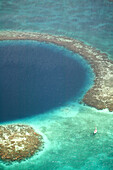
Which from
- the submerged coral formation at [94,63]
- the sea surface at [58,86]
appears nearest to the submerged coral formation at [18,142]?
the sea surface at [58,86]

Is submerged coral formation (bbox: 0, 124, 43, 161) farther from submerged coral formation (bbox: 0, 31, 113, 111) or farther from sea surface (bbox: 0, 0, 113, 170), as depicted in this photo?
submerged coral formation (bbox: 0, 31, 113, 111)

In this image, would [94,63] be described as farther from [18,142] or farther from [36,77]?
[18,142]

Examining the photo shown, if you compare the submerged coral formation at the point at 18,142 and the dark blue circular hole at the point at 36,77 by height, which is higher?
the dark blue circular hole at the point at 36,77

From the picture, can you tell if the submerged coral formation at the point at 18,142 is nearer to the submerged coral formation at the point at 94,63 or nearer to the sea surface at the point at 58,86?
the sea surface at the point at 58,86

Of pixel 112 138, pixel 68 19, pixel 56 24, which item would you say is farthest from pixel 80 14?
pixel 112 138

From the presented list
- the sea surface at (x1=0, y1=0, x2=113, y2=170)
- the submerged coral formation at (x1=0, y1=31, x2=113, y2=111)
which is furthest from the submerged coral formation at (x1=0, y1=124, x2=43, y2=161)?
the submerged coral formation at (x1=0, y1=31, x2=113, y2=111)

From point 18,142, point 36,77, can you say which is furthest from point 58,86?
point 18,142
